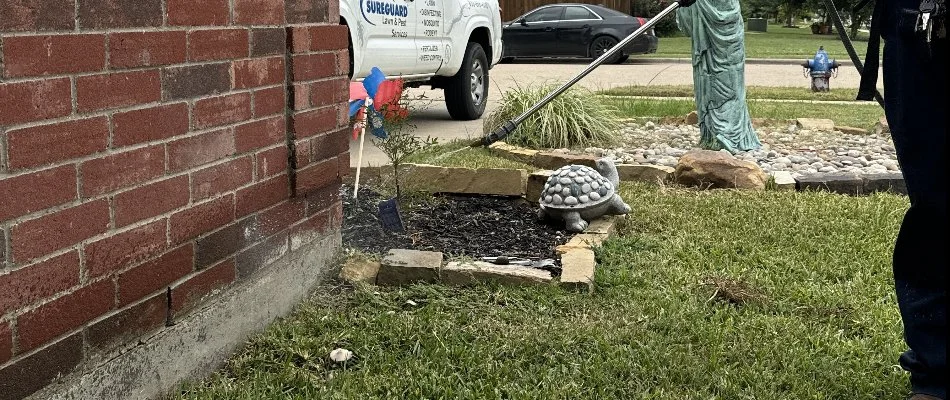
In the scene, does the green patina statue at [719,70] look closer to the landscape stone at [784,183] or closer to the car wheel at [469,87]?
the landscape stone at [784,183]

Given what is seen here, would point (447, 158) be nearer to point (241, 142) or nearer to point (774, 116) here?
point (241, 142)

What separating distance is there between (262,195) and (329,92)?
1.88 feet

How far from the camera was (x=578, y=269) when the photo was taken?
3.84m

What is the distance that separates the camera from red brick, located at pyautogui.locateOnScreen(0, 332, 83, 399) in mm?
2035

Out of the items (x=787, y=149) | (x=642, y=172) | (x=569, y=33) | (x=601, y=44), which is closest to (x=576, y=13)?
(x=569, y=33)

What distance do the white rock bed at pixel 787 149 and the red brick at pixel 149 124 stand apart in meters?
4.70

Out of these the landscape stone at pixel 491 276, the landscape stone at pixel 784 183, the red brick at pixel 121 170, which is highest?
the red brick at pixel 121 170

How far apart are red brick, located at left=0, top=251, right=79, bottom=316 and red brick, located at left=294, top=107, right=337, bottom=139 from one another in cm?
116

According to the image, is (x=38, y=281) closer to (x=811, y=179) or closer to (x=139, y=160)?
(x=139, y=160)

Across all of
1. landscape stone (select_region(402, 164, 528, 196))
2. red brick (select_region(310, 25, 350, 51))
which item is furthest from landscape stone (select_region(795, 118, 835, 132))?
red brick (select_region(310, 25, 350, 51))

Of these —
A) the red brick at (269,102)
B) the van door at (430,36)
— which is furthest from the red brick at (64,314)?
the van door at (430,36)

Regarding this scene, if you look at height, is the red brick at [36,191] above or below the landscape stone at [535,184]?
above

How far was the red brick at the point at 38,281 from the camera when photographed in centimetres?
201

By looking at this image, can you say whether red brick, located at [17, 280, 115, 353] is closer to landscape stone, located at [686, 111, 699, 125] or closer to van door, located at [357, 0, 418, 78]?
van door, located at [357, 0, 418, 78]
